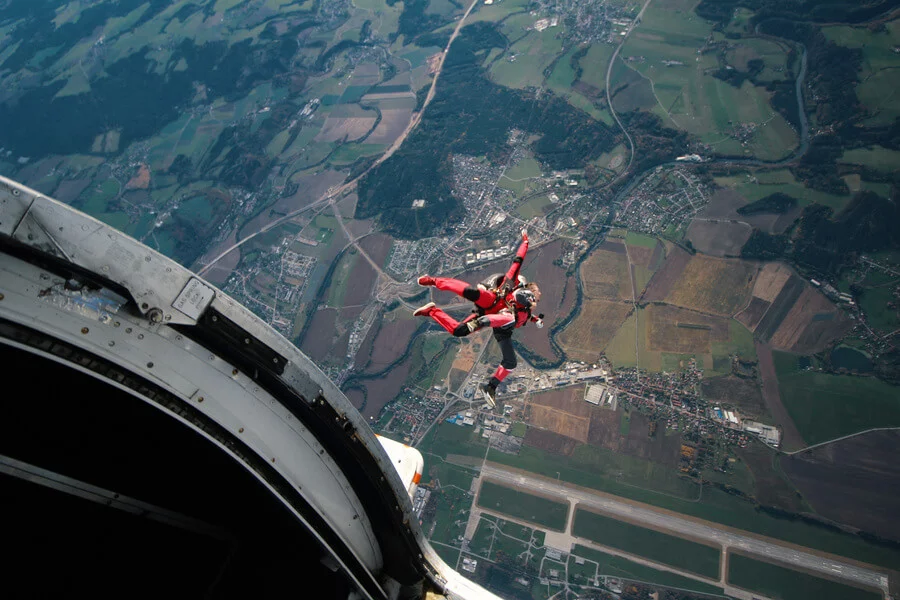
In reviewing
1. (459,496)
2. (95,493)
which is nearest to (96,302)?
(95,493)

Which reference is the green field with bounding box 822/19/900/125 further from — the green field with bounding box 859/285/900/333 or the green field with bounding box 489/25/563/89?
the green field with bounding box 489/25/563/89

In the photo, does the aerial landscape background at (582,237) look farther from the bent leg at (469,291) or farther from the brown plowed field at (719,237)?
the bent leg at (469,291)

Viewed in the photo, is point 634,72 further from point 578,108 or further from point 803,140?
point 803,140

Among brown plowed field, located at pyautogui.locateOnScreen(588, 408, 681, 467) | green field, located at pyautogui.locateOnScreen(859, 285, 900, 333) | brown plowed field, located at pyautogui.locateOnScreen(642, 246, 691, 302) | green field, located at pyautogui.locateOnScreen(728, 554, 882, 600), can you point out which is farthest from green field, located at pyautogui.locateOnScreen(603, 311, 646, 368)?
green field, located at pyautogui.locateOnScreen(859, 285, 900, 333)

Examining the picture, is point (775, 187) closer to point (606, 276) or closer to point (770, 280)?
point (770, 280)

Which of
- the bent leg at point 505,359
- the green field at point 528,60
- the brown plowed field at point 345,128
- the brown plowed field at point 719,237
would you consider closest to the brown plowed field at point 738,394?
the brown plowed field at point 719,237
